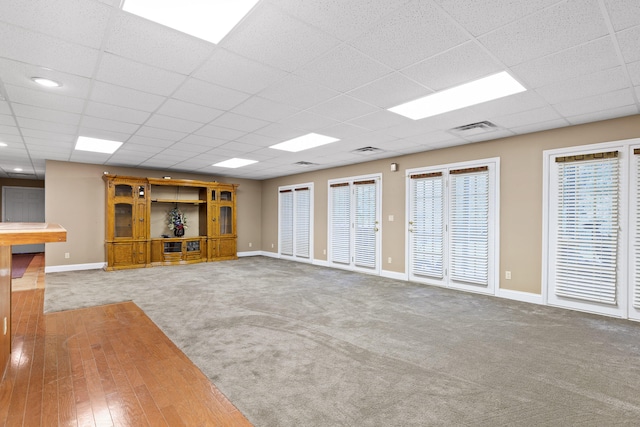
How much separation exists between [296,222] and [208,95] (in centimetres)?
564

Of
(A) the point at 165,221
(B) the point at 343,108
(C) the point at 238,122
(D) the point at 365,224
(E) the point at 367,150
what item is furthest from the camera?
(A) the point at 165,221

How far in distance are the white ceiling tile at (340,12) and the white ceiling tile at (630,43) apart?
157 centimetres

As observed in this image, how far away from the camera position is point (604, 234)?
3.90m

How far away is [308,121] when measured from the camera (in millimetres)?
4082

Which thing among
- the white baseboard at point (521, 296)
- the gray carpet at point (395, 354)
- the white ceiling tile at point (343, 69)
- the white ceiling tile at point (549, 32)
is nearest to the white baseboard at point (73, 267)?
the gray carpet at point (395, 354)

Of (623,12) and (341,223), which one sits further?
(341,223)

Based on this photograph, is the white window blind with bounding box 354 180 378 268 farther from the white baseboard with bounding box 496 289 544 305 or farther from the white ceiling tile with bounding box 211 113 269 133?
the white ceiling tile with bounding box 211 113 269 133

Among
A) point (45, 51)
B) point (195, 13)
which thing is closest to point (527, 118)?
point (195, 13)

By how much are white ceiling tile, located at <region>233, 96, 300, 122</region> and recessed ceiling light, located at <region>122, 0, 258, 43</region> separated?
1175mm

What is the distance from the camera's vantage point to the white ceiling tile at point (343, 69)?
2439 mm

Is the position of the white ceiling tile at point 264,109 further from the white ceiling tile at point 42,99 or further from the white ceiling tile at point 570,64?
the white ceiling tile at point 570,64

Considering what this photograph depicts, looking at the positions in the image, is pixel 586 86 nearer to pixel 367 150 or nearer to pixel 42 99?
pixel 367 150

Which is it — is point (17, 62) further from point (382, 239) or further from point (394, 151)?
point (382, 239)

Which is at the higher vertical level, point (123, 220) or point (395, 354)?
point (123, 220)
